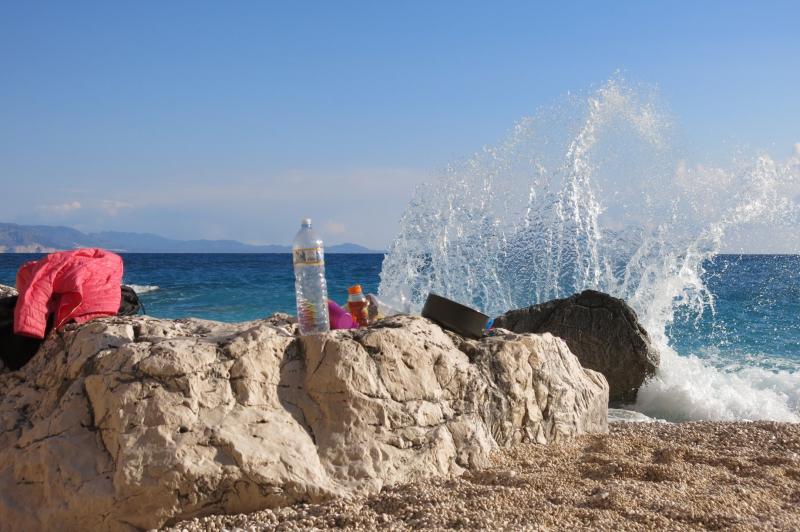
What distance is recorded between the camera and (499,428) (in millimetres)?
4117

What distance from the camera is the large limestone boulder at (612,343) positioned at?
797 cm

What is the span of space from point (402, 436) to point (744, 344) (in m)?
13.0

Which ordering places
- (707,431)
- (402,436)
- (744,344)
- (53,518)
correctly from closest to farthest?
(53,518) < (402,436) < (707,431) < (744,344)

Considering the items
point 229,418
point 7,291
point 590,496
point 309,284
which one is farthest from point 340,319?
point 7,291

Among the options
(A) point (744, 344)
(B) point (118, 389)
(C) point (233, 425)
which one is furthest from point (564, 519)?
(A) point (744, 344)

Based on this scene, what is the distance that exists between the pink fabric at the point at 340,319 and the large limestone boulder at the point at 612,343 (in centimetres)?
426

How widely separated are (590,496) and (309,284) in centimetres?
182

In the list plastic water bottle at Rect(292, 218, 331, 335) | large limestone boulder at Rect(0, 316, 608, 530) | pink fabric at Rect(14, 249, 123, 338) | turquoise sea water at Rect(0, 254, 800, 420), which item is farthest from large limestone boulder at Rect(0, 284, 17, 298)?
turquoise sea water at Rect(0, 254, 800, 420)

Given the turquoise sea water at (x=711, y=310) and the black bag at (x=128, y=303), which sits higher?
the black bag at (x=128, y=303)

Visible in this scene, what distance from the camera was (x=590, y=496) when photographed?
130 inches

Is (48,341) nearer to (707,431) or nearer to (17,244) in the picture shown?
(707,431)

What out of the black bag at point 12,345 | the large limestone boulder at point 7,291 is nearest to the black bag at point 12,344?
the black bag at point 12,345

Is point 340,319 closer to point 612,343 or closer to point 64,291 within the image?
point 64,291

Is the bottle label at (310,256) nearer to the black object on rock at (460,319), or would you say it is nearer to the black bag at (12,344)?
the black object on rock at (460,319)
